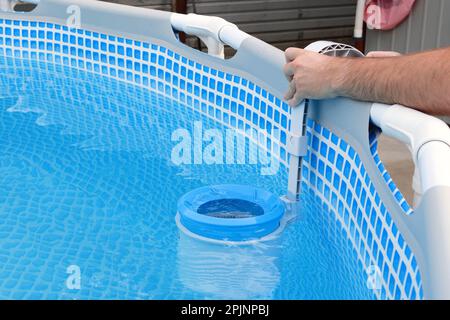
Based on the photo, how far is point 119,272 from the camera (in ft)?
5.79

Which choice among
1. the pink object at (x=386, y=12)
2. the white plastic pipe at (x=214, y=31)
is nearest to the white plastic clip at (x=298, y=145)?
the white plastic pipe at (x=214, y=31)

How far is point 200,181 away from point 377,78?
974 millimetres

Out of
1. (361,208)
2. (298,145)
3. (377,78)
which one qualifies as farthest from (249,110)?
(377,78)

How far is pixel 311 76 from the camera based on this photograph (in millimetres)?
1756

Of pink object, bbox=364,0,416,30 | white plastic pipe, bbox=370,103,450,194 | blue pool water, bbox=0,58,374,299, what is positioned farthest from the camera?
pink object, bbox=364,0,416,30

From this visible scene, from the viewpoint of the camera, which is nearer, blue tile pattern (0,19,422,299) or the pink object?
blue tile pattern (0,19,422,299)

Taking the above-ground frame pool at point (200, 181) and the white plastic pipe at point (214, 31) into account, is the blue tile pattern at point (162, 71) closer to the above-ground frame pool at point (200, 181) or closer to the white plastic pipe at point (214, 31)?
the above-ground frame pool at point (200, 181)

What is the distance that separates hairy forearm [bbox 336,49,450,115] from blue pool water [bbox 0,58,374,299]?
48 centimetres

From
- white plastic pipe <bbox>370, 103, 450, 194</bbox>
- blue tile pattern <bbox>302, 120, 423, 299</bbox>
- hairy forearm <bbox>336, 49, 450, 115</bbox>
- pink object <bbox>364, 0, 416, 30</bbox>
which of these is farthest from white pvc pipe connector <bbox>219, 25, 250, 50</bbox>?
pink object <bbox>364, 0, 416, 30</bbox>

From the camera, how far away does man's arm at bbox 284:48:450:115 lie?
1.42 meters

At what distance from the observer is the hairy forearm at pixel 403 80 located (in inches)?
55.7

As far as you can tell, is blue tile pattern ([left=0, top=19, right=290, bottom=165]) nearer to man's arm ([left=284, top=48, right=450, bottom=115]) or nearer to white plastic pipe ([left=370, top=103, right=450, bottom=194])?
man's arm ([left=284, top=48, right=450, bottom=115])
